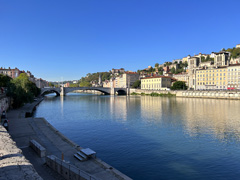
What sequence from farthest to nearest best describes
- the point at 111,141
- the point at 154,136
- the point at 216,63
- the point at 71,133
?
the point at 216,63
the point at 71,133
the point at 154,136
the point at 111,141

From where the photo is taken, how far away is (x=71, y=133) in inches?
795

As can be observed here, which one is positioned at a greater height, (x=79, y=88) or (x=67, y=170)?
(x=79, y=88)

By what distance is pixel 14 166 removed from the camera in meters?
7.68

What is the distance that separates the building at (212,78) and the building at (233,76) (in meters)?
1.91

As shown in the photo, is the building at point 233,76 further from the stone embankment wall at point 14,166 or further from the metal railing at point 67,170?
the stone embankment wall at point 14,166

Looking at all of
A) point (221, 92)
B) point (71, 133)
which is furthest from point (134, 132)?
point (221, 92)

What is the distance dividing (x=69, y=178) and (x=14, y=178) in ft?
7.41

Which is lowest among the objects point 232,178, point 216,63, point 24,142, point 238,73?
point 232,178

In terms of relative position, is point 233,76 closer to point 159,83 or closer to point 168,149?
point 159,83

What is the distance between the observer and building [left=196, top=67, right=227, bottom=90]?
265 ft

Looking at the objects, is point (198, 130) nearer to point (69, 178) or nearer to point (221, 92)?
point (69, 178)

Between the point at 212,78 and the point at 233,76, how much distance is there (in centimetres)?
926

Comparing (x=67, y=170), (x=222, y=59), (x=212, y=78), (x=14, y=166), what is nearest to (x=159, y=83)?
(x=212, y=78)

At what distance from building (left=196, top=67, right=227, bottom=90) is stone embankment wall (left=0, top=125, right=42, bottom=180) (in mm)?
84872
